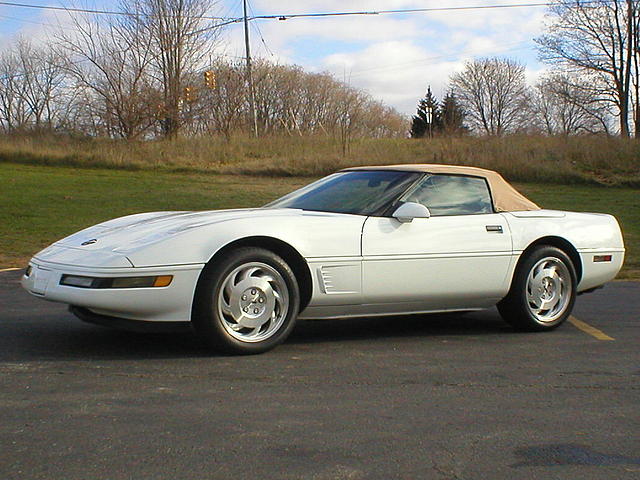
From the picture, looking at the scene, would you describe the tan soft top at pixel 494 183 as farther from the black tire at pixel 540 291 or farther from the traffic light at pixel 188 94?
the traffic light at pixel 188 94

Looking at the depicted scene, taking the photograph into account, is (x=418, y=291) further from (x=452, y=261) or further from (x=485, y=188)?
(x=485, y=188)

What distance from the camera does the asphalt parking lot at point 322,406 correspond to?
10.8ft

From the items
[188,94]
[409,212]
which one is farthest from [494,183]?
[188,94]

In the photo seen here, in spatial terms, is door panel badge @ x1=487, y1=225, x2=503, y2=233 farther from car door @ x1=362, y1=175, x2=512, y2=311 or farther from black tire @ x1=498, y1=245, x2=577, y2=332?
black tire @ x1=498, y1=245, x2=577, y2=332

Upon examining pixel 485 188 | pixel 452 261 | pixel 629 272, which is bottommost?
pixel 629 272

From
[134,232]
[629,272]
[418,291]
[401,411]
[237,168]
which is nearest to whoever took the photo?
[401,411]

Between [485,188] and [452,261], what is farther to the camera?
[485,188]

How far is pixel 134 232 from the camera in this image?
5.23 metres

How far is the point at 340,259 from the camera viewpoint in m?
5.40

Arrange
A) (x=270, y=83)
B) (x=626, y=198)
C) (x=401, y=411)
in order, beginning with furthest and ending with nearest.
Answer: (x=270, y=83)
(x=626, y=198)
(x=401, y=411)

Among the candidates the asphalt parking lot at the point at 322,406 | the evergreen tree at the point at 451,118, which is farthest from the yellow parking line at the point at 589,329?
the evergreen tree at the point at 451,118

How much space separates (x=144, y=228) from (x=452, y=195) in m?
2.30

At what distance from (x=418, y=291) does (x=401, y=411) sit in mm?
1761

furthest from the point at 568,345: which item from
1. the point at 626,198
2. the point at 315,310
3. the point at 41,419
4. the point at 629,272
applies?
the point at 626,198
